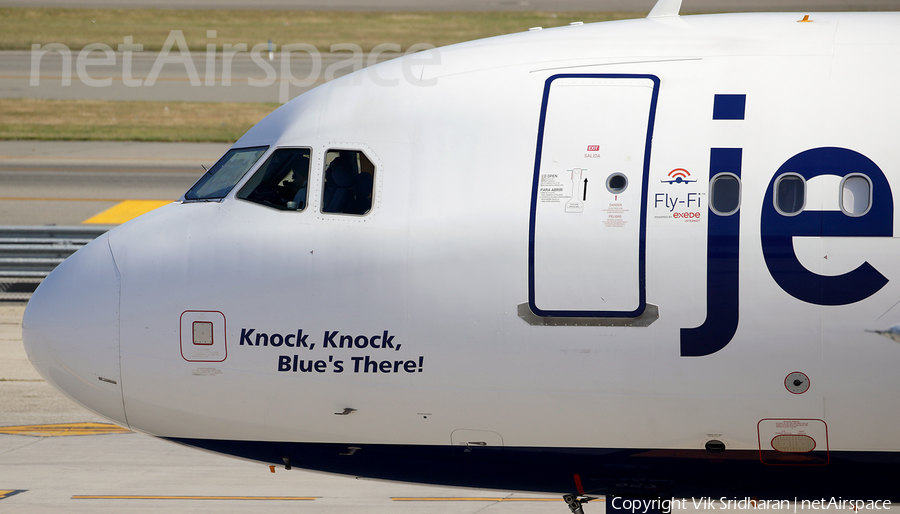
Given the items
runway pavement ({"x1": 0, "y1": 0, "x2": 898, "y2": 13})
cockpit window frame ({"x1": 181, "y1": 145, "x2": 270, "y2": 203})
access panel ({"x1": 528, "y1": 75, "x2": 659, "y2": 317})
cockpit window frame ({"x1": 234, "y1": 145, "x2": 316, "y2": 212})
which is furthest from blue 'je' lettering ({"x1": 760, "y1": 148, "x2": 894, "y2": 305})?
runway pavement ({"x1": 0, "y1": 0, "x2": 898, "y2": 13})

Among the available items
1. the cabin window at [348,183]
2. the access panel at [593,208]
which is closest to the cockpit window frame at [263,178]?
the cabin window at [348,183]

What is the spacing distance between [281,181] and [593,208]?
254 cm

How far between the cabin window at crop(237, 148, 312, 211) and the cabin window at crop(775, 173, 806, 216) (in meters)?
3.62

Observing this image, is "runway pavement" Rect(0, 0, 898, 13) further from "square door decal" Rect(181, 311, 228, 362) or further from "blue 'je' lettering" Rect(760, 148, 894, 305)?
"square door decal" Rect(181, 311, 228, 362)

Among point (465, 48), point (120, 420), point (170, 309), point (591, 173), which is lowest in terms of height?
point (120, 420)

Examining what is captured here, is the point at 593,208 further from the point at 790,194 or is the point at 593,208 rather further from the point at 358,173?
the point at 358,173

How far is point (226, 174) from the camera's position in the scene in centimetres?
744

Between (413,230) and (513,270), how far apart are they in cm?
84

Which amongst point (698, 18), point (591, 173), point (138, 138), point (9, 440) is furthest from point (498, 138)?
point (138, 138)

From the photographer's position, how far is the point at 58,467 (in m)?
11.1

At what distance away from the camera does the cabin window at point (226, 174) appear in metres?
7.33

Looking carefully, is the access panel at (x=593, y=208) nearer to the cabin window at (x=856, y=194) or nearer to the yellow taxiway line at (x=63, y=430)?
the cabin window at (x=856, y=194)

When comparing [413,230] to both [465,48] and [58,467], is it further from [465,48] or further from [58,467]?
[58,467]

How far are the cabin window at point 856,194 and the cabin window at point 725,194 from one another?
744 millimetres
